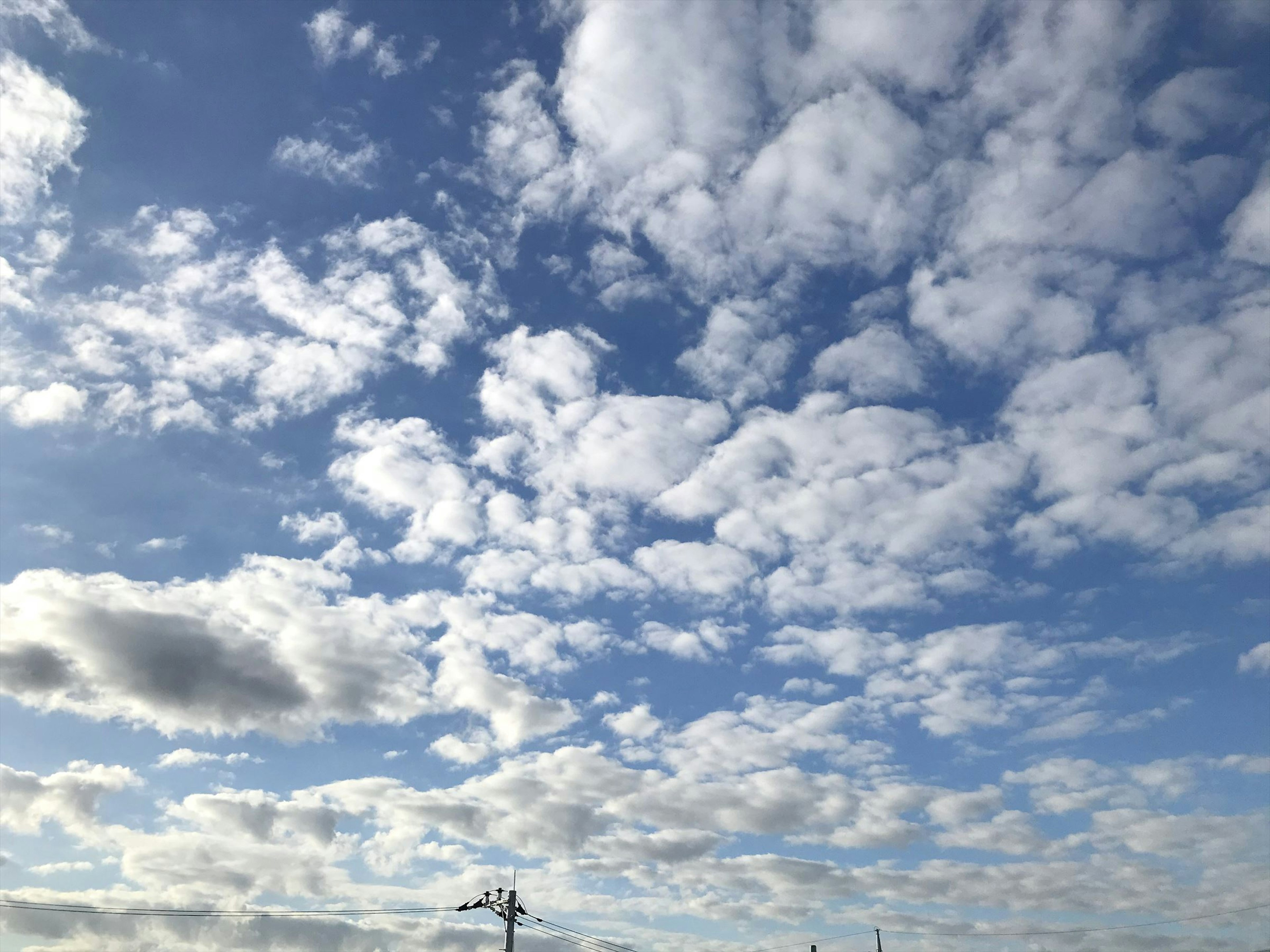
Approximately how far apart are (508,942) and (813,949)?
48.2 m

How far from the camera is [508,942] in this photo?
1895 inches

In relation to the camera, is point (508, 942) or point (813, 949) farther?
point (813, 949)

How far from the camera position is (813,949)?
253ft

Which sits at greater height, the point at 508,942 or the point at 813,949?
the point at 508,942
